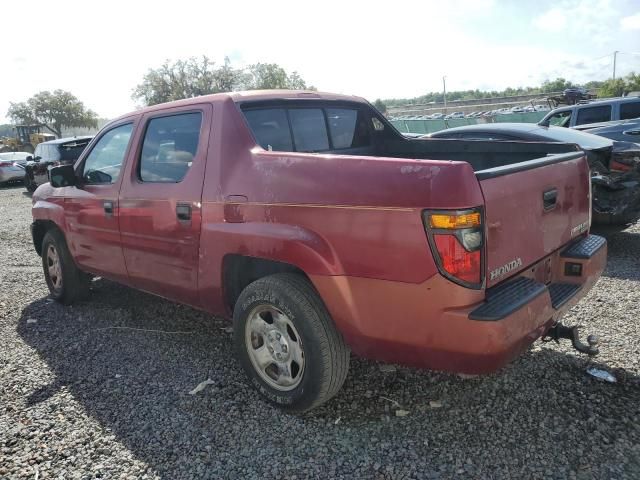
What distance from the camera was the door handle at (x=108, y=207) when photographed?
161 inches

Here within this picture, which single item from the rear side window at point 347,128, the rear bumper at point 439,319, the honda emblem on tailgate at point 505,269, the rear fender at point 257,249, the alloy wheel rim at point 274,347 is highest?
the rear side window at point 347,128

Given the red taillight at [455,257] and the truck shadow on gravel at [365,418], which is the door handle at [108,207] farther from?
the red taillight at [455,257]

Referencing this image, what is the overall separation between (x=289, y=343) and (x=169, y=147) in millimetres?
1746

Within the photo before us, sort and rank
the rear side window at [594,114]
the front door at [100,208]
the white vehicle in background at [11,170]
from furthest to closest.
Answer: the white vehicle in background at [11,170] < the rear side window at [594,114] < the front door at [100,208]

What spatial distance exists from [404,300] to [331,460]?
0.92m

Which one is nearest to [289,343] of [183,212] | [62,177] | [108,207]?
[183,212]

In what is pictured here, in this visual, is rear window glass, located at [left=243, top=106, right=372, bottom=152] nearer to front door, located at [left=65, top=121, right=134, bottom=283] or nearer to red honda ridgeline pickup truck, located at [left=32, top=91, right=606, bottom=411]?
red honda ridgeline pickup truck, located at [left=32, top=91, right=606, bottom=411]

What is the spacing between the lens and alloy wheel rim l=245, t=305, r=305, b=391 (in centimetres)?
295

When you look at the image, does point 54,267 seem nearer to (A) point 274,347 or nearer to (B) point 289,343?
(A) point 274,347

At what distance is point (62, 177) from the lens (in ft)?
14.9

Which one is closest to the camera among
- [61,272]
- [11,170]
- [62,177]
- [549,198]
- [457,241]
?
[457,241]

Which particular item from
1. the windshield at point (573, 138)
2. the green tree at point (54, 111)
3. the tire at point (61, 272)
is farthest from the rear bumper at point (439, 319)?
the green tree at point (54, 111)

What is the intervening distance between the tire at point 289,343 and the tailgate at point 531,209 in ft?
3.03

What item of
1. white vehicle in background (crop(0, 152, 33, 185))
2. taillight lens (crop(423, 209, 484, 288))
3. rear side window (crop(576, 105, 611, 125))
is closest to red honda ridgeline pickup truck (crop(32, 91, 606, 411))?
taillight lens (crop(423, 209, 484, 288))
